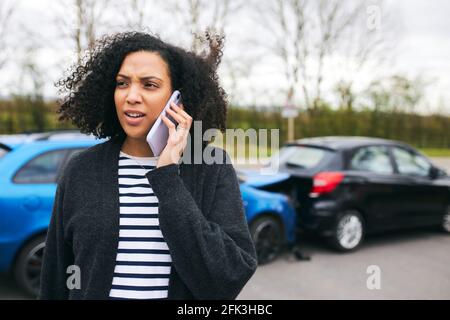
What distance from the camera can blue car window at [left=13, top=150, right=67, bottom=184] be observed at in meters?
3.82

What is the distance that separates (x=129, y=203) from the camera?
1.43 meters

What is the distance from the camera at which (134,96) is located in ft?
4.67

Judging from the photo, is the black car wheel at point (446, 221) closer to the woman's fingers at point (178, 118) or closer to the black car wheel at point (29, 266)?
the black car wheel at point (29, 266)

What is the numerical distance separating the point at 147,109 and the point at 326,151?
452 cm

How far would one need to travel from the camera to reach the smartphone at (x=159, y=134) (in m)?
1.38

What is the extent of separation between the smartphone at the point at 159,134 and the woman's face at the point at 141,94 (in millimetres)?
46

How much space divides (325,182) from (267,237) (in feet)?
3.50

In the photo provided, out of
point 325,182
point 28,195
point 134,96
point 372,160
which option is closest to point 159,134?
point 134,96

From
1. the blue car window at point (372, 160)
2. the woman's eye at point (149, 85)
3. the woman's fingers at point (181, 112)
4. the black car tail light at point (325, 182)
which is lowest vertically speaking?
the black car tail light at point (325, 182)

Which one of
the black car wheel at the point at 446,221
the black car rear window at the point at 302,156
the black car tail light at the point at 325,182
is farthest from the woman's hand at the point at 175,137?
the black car wheel at the point at 446,221

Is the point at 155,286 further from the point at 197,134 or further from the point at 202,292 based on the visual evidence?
the point at 197,134

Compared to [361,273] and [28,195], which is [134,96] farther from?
[361,273]

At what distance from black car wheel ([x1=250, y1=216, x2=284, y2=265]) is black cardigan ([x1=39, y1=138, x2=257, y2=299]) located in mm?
3584

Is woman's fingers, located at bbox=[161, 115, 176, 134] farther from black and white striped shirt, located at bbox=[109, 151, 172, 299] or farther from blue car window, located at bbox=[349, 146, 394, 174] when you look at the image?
blue car window, located at bbox=[349, 146, 394, 174]
